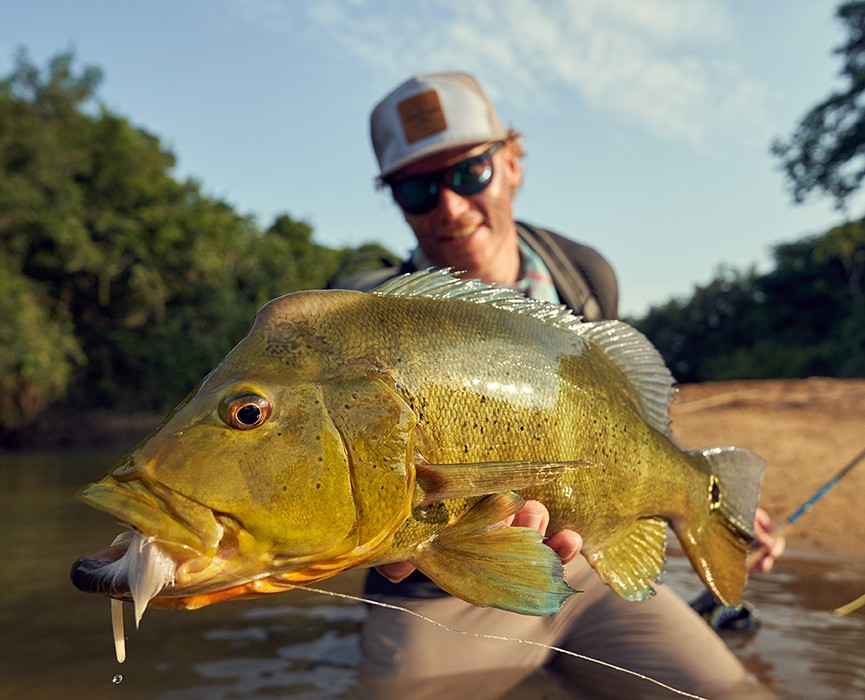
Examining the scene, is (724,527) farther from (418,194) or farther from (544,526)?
(418,194)

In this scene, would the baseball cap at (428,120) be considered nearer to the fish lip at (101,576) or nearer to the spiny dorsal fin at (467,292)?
the spiny dorsal fin at (467,292)

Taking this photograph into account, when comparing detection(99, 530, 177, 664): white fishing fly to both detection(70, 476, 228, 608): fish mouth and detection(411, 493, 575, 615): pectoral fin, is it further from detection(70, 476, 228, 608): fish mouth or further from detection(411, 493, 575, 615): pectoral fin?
detection(411, 493, 575, 615): pectoral fin

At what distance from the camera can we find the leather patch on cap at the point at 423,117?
127 inches

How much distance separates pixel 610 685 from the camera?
314cm

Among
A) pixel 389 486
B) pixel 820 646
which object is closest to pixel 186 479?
pixel 389 486

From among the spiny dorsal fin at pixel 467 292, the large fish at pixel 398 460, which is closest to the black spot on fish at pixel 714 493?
the large fish at pixel 398 460

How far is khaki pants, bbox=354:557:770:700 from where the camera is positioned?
290 centimetres

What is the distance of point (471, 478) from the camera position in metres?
1.49

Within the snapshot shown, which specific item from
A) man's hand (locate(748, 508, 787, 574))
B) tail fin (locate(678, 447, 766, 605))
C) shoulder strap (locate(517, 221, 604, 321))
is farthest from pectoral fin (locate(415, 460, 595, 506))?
man's hand (locate(748, 508, 787, 574))

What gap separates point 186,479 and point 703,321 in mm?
33325

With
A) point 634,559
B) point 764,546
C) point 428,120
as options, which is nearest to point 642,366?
point 634,559

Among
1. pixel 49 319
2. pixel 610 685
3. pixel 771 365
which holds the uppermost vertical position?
pixel 49 319

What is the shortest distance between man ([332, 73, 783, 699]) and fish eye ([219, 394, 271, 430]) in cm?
171

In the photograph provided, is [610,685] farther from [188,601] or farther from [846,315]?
[846,315]
